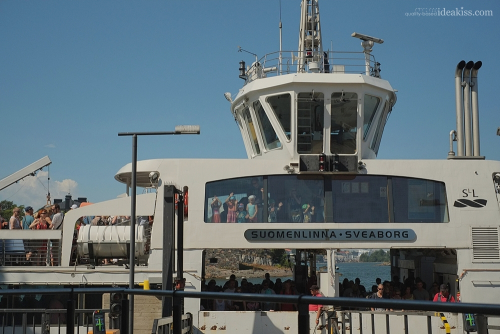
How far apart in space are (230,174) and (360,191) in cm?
321

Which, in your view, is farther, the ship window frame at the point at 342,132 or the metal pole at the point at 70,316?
the ship window frame at the point at 342,132

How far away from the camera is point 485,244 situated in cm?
1484

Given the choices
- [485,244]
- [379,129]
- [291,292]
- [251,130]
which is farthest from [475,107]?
[291,292]

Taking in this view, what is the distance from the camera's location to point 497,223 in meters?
15.1

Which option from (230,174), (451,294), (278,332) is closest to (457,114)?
(451,294)

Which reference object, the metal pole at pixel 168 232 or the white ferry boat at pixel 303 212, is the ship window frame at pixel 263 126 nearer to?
the white ferry boat at pixel 303 212

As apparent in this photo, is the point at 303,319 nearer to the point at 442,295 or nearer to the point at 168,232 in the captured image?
the point at 168,232

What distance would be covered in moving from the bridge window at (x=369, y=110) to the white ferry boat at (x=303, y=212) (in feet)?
1.25

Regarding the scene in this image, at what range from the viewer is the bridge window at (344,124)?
52.5ft

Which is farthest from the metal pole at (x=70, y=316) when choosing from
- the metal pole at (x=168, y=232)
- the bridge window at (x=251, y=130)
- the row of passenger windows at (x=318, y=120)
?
the bridge window at (x=251, y=130)

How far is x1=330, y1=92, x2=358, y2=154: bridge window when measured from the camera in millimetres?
16000

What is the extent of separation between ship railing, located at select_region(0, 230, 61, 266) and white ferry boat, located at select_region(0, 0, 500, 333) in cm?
3

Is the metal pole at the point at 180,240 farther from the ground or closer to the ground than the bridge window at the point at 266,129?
closer to the ground

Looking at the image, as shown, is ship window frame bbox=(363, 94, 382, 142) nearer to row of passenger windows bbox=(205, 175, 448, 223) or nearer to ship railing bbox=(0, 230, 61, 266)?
row of passenger windows bbox=(205, 175, 448, 223)
